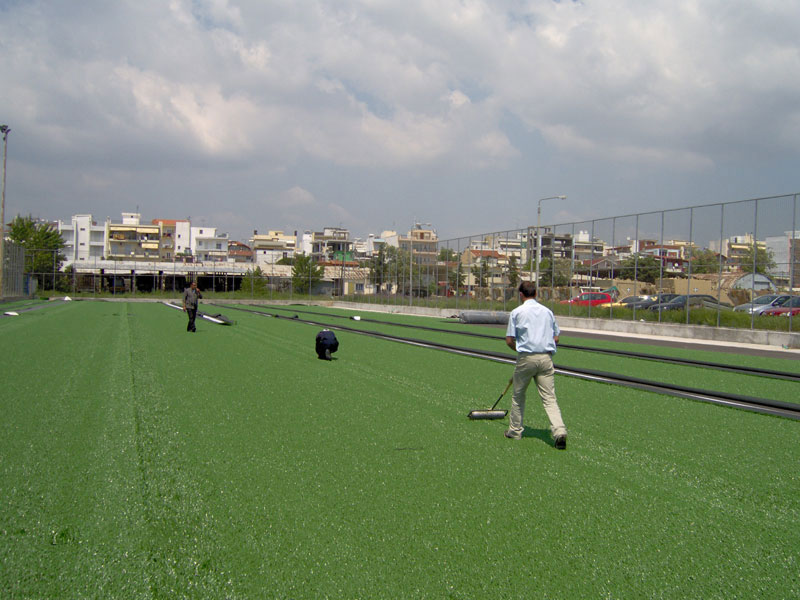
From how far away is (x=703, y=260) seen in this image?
25.2 meters

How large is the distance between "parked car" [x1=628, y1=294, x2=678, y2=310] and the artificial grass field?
17.7 m

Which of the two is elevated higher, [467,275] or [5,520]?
[467,275]

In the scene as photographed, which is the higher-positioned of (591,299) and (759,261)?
(759,261)

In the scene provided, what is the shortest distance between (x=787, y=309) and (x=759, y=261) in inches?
73.8

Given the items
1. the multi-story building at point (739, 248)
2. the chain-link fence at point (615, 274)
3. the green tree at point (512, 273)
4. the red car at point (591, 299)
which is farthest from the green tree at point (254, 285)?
the multi-story building at point (739, 248)

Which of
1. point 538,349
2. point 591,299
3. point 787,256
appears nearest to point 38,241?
point 591,299

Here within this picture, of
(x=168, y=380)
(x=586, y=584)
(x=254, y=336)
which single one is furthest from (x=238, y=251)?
(x=586, y=584)

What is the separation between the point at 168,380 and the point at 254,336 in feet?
34.7

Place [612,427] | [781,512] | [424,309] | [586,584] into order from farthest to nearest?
1. [424,309]
2. [612,427]
3. [781,512]
4. [586,584]

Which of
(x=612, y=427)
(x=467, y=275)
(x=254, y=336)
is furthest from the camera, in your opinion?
(x=467, y=275)

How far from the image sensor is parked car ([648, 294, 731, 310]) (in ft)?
81.0

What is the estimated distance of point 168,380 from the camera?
38.5ft

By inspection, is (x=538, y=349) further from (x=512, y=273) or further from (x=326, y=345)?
(x=512, y=273)

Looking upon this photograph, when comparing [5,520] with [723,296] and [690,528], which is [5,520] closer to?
[690,528]
